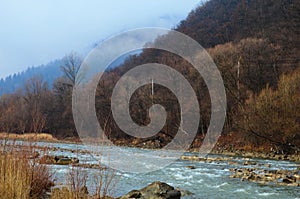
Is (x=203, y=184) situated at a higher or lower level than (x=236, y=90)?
lower

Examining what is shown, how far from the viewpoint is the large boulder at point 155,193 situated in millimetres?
8719

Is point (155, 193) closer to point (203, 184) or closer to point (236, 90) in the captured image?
point (203, 184)

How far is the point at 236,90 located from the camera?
32312 mm

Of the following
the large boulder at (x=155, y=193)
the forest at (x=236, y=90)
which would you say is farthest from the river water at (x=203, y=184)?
the forest at (x=236, y=90)

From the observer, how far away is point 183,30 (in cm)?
6612

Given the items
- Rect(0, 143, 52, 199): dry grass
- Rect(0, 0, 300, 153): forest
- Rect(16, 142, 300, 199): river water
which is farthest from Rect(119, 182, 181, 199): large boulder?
Rect(0, 143, 52, 199): dry grass

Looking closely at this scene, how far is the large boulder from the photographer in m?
8.72

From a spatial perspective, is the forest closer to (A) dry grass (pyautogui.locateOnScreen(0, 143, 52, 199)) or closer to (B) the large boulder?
(A) dry grass (pyautogui.locateOnScreen(0, 143, 52, 199))

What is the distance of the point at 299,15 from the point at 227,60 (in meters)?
19.0

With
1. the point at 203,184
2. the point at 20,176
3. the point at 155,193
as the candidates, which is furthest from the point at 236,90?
the point at 20,176

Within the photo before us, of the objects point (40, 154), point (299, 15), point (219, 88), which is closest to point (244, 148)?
point (219, 88)

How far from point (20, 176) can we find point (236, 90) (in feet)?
97.5

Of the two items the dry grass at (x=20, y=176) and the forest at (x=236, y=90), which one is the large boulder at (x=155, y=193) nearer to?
the forest at (x=236, y=90)

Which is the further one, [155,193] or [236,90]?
[236,90]
